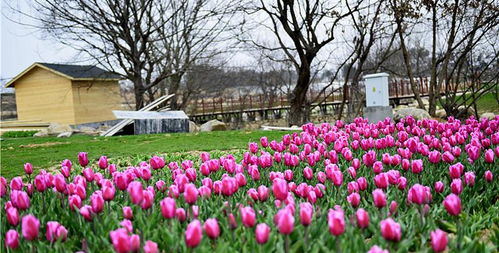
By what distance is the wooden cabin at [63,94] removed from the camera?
2817cm

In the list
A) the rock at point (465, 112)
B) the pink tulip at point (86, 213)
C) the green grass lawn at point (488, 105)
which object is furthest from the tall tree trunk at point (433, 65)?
the pink tulip at point (86, 213)

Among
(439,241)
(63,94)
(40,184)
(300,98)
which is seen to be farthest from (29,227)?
(63,94)

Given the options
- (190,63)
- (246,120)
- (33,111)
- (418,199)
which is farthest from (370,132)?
(246,120)

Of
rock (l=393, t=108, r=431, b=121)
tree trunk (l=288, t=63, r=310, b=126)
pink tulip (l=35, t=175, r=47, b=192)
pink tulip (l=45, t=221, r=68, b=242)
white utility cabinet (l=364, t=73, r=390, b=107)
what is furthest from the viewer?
tree trunk (l=288, t=63, r=310, b=126)

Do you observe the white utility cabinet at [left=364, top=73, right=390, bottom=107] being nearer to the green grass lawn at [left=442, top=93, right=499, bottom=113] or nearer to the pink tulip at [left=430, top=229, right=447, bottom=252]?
the pink tulip at [left=430, top=229, right=447, bottom=252]

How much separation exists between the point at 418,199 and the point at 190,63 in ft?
66.3

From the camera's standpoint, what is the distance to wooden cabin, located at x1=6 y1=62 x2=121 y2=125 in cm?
2817

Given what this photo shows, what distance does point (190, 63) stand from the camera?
21.9m

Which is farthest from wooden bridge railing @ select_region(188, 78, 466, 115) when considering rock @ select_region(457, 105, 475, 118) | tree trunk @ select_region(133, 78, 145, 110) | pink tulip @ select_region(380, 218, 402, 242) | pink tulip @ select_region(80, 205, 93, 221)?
pink tulip @ select_region(380, 218, 402, 242)

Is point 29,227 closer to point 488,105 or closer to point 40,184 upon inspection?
point 40,184

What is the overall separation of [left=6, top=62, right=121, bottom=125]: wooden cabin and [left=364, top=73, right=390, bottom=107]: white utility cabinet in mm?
19925

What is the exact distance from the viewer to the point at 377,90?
11.0m

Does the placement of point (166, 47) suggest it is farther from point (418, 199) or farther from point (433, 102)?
point (418, 199)

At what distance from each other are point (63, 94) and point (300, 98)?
1791 cm
